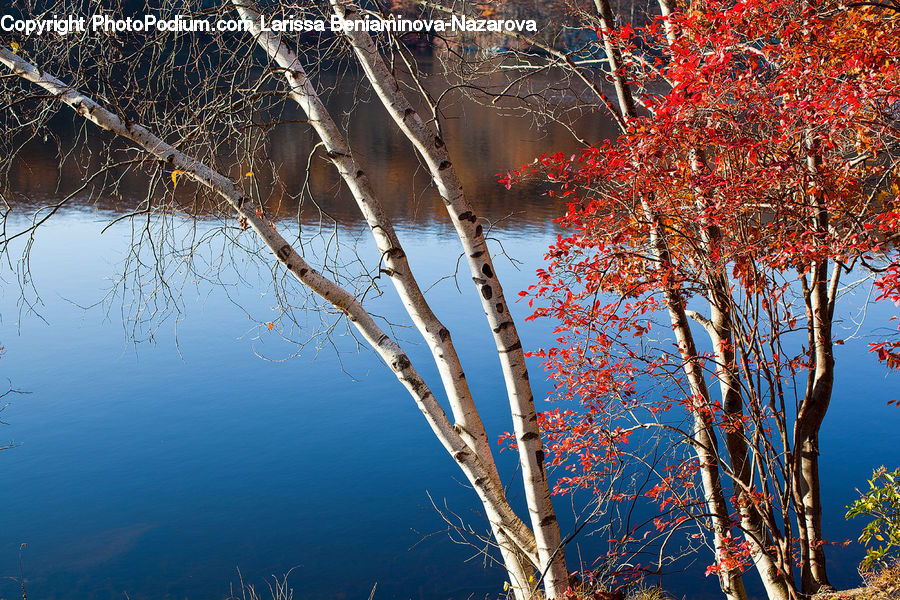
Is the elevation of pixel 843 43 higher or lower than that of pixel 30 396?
higher

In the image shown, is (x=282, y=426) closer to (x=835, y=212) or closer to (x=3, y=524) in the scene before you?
(x=3, y=524)

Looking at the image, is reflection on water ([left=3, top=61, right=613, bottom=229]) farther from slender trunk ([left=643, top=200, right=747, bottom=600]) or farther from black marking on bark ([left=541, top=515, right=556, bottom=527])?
black marking on bark ([left=541, top=515, right=556, bottom=527])

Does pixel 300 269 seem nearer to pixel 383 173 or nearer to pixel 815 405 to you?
pixel 815 405

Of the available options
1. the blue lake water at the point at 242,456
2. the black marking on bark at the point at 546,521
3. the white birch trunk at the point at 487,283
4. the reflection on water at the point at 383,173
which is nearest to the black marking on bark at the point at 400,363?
the white birch trunk at the point at 487,283

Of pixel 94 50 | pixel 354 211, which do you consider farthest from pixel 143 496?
pixel 354 211

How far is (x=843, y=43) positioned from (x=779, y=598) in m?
3.69

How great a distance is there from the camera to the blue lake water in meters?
8.20

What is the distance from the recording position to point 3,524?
8.89m

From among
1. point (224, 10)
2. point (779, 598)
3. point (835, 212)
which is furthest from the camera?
point (779, 598)

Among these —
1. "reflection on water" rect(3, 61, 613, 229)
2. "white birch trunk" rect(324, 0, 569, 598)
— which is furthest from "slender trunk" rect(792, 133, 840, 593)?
"reflection on water" rect(3, 61, 613, 229)

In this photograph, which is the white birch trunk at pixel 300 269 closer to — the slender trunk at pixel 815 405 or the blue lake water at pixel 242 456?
the blue lake water at pixel 242 456

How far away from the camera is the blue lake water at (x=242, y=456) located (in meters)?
8.20

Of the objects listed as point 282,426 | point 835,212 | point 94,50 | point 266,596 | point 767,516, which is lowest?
point 266,596

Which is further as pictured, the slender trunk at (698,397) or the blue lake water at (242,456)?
the blue lake water at (242,456)
